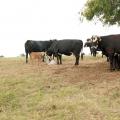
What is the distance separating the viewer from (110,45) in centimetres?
2139

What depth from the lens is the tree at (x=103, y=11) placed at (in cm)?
2302

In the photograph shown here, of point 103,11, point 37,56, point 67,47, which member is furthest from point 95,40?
point 37,56

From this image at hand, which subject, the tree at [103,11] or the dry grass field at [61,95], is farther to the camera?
the tree at [103,11]

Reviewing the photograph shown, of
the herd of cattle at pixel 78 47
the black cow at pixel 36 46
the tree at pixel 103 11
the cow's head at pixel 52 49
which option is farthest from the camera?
the black cow at pixel 36 46

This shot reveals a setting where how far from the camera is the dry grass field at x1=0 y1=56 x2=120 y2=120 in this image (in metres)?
13.3

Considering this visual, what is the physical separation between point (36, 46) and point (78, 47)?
6501 millimetres

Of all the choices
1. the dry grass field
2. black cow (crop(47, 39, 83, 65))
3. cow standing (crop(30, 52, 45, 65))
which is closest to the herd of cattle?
black cow (crop(47, 39, 83, 65))

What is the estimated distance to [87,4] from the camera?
2558 cm

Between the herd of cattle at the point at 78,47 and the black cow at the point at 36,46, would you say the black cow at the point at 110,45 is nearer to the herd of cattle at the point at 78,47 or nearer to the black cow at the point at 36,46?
the herd of cattle at the point at 78,47

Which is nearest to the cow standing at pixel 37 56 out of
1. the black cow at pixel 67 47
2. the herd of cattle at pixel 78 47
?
the herd of cattle at pixel 78 47

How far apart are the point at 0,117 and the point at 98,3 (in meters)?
11.4

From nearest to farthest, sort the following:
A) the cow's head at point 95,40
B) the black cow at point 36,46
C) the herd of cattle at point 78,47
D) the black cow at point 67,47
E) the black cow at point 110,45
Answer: the black cow at point 110,45, the herd of cattle at point 78,47, the cow's head at point 95,40, the black cow at point 67,47, the black cow at point 36,46

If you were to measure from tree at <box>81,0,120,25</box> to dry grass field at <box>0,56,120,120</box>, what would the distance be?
3.63 metres

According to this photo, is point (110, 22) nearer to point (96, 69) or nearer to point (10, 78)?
point (96, 69)
